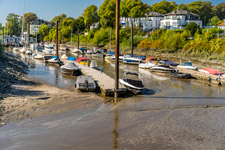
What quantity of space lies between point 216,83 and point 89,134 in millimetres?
18580

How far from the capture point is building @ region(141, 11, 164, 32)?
97.1m

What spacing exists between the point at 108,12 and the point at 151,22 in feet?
56.8

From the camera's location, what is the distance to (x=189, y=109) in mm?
17125

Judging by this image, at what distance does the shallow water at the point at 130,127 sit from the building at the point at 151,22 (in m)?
80.4

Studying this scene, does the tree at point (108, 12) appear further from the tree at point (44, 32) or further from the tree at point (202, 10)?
the tree at point (44, 32)

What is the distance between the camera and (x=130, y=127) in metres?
13.5

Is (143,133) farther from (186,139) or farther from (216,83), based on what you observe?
(216,83)

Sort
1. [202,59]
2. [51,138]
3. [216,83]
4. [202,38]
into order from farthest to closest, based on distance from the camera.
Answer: [202,38] < [202,59] < [216,83] < [51,138]

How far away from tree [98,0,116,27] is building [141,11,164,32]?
12.5 metres

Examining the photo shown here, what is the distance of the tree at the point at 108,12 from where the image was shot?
310 ft

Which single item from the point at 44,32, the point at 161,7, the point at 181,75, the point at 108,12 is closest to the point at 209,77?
the point at 181,75

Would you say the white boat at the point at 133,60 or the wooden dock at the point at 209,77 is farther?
the white boat at the point at 133,60

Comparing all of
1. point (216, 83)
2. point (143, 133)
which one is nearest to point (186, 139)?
point (143, 133)

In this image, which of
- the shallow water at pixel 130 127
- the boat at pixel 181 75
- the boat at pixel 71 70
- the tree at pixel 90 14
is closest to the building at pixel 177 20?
the tree at pixel 90 14
